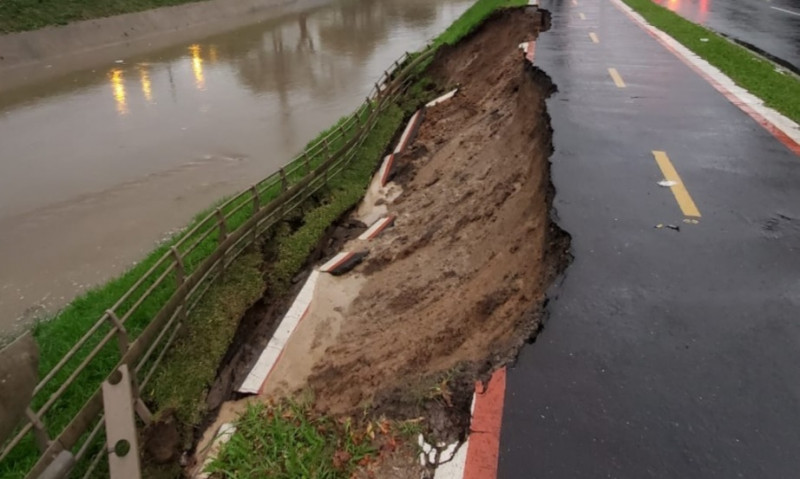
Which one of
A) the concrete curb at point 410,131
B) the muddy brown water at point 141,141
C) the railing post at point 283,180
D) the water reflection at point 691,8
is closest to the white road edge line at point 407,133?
the concrete curb at point 410,131

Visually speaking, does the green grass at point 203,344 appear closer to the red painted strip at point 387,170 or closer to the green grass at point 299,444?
the green grass at point 299,444

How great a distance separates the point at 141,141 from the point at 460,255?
13.1m

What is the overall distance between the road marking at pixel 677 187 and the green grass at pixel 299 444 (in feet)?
14.8

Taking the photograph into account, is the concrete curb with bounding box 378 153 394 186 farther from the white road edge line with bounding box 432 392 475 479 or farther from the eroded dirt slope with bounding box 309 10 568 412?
the white road edge line with bounding box 432 392 475 479

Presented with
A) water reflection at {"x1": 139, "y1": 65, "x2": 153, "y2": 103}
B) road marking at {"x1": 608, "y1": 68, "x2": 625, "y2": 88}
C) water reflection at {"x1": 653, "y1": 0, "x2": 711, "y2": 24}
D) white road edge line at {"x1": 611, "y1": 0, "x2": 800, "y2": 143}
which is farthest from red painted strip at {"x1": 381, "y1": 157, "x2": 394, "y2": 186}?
water reflection at {"x1": 653, "y1": 0, "x2": 711, "y2": 24}

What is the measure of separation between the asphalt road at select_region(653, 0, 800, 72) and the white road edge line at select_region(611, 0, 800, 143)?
6.72 feet

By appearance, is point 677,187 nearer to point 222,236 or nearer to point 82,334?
point 222,236

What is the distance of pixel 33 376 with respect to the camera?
2826 millimetres

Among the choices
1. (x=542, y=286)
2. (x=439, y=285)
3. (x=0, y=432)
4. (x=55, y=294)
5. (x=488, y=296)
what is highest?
(x=0, y=432)

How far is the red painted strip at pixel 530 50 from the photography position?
1465 centimetres

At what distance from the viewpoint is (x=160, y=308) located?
A: 7.91 m

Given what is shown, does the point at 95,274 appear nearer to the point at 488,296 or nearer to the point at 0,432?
the point at 488,296

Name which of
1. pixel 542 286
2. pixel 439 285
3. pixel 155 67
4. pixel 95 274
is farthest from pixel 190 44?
pixel 542 286

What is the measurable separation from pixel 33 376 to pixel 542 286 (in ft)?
14.3
